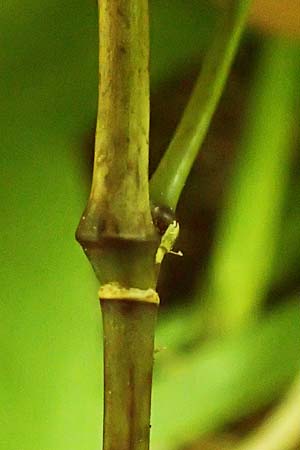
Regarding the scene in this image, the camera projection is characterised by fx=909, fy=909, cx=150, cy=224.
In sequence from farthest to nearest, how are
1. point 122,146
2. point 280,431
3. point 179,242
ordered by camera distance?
1. point 179,242
2. point 280,431
3. point 122,146

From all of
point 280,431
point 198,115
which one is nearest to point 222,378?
point 280,431

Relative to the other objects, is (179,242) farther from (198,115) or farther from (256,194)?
(198,115)

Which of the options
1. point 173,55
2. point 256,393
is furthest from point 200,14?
point 256,393

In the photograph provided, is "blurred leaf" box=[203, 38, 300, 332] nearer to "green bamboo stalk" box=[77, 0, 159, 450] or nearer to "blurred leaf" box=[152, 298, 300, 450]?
"blurred leaf" box=[152, 298, 300, 450]

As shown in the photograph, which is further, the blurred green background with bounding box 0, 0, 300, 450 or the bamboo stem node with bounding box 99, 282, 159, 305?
the blurred green background with bounding box 0, 0, 300, 450

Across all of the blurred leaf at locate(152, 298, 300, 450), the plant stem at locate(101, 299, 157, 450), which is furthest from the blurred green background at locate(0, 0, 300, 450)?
the plant stem at locate(101, 299, 157, 450)
